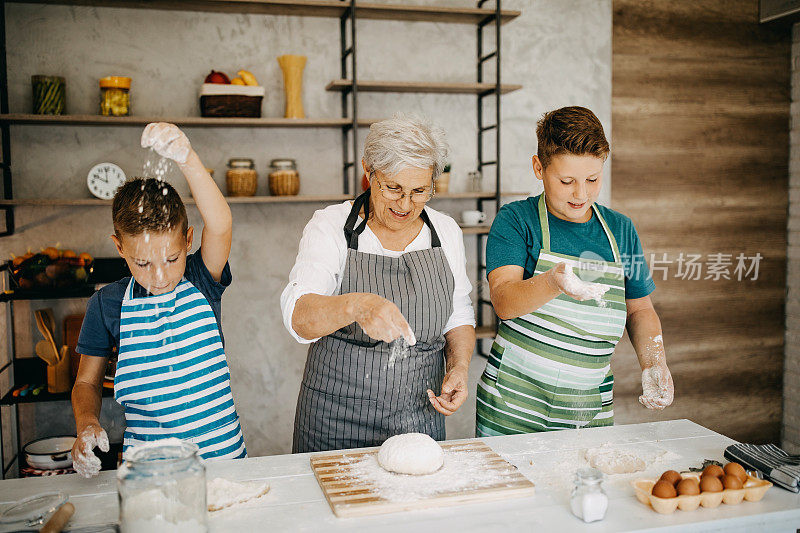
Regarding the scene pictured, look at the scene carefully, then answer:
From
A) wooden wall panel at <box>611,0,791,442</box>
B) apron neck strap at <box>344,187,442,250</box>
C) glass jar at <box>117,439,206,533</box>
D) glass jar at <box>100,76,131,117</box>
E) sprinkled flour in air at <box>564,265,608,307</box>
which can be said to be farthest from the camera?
wooden wall panel at <box>611,0,791,442</box>

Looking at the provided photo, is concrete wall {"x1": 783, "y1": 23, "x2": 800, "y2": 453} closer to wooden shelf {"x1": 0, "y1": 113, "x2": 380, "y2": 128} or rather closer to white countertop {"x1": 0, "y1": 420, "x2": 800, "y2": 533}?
wooden shelf {"x1": 0, "y1": 113, "x2": 380, "y2": 128}

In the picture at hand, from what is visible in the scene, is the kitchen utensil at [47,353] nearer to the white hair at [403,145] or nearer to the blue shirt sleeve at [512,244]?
the white hair at [403,145]

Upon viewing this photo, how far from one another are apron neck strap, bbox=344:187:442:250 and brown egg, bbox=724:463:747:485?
95 centimetres

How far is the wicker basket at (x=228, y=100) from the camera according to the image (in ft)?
9.68

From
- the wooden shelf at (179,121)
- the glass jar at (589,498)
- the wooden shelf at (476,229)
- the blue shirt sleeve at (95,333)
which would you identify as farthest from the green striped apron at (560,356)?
the wooden shelf at (179,121)

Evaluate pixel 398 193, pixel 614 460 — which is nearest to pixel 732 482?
pixel 614 460

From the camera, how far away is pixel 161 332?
1.71 m

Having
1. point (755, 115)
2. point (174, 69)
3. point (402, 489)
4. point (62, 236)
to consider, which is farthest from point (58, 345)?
point (755, 115)

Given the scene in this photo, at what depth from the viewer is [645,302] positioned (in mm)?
2053

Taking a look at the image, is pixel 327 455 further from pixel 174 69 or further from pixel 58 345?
pixel 174 69

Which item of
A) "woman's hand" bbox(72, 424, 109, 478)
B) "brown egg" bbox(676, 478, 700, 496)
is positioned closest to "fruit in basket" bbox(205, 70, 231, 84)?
"woman's hand" bbox(72, 424, 109, 478)

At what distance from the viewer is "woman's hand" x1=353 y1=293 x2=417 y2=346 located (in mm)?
1383

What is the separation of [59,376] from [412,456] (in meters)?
2.04

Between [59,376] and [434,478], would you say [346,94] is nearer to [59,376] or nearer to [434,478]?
[59,376]
